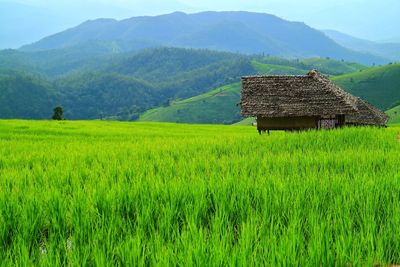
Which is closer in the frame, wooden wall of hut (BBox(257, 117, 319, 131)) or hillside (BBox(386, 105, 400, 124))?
wooden wall of hut (BBox(257, 117, 319, 131))

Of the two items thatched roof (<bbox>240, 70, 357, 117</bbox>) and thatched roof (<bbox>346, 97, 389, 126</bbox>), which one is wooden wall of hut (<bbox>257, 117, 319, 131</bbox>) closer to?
thatched roof (<bbox>240, 70, 357, 117</bbox>)

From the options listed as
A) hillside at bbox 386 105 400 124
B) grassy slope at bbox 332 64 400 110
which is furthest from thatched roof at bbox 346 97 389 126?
grassy slope at bbox 332 64 400 110

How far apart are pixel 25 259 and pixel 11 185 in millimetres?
4163

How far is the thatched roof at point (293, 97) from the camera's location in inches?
1240

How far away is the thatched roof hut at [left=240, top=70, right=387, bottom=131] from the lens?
103 feet

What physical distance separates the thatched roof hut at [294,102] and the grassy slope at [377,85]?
144206 millimetres

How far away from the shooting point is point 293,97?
1275 inches

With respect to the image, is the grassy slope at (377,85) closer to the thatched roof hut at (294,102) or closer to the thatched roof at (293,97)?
the thatched roof hut at (294,102)

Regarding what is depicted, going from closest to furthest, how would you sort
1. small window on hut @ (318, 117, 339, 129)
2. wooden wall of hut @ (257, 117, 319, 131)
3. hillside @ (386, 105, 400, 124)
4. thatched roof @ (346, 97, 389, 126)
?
wooden wall of hut @ (257, 117, 319, 131) < small window on hut @ (318, 117, 339, 129) < thatched roof @ (346, 97, 389, 126) < hillside @ (386, 105, 400, 124)

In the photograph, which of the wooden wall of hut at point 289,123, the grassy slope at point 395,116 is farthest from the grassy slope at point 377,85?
the wooden wall of hut at point 289,123

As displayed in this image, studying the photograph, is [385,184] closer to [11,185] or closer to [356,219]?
[356,219]

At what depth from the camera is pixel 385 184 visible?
230 inches

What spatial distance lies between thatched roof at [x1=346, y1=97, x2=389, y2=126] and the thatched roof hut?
17.1 meters

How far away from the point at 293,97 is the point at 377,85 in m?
165
